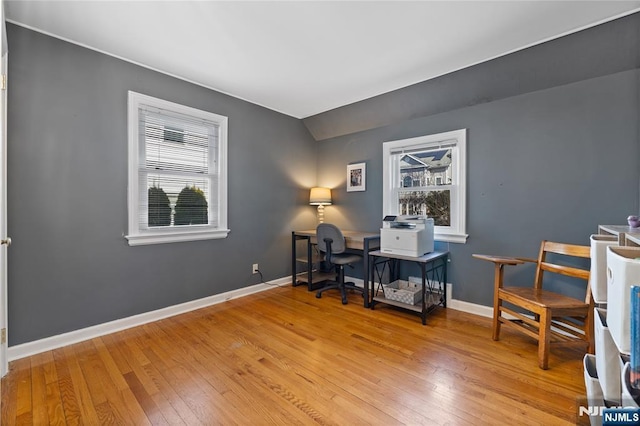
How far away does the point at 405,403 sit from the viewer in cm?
157

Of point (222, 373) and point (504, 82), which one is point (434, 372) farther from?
point (504, 82)

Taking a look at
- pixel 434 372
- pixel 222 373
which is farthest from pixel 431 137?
pixel 222 373

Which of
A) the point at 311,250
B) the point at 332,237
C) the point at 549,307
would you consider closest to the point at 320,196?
the point at 311,250

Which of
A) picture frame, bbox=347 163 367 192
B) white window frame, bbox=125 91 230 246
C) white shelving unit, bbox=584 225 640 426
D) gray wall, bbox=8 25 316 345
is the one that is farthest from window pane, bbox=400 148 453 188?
gray wall, bbox=8 25 316 345

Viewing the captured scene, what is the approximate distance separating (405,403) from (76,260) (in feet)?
8.67

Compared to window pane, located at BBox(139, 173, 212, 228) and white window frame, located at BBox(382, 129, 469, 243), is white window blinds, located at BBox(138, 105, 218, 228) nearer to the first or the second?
window pane, located at BBox(139, 173, 212, 228)

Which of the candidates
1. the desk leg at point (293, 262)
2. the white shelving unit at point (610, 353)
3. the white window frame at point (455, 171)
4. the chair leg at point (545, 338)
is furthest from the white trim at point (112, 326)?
the white shelving unit at point (610, 353)

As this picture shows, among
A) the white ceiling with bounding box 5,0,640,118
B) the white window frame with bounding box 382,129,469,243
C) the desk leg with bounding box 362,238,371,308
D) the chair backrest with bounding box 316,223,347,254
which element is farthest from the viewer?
the chair backrest with bounding box 316,223,347,254

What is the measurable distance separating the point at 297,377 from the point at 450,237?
210 centimetres

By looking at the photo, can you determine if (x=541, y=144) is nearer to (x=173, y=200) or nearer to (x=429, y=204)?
(x=429, y=204)

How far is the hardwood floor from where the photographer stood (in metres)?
1.49

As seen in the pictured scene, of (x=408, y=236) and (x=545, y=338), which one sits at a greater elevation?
(x=408, y=236)

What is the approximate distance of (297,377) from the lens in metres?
1.81

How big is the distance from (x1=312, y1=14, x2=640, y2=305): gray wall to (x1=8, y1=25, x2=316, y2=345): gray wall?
2.61m
